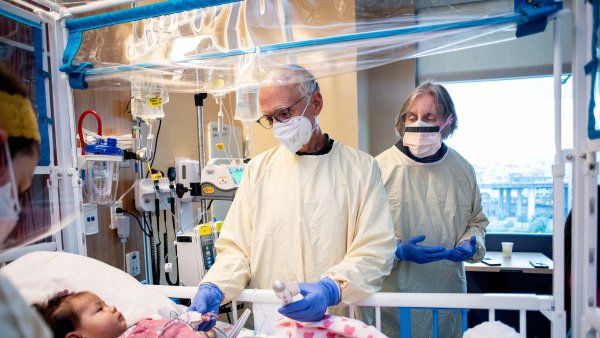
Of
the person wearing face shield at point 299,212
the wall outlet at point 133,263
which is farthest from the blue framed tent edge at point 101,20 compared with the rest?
the wall outlet at point 133,263

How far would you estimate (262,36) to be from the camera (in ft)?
5.26

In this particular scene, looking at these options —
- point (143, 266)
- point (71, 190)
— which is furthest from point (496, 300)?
point (143, 266)

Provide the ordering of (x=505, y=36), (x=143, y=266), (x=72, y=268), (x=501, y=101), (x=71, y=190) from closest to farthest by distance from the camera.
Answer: (x=505, y=36)
(x=72, y=268)
(x=71, y=190)
(x=143, y=266)
(x=501, y=101)

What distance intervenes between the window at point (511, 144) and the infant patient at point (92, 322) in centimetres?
311

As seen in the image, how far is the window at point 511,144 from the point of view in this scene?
11.9ft

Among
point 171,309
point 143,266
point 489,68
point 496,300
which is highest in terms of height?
point 489,68

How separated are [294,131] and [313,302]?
25.9 inches

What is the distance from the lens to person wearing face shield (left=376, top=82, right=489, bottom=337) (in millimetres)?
1885

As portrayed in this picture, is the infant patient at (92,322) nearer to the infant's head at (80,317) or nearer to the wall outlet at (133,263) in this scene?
the infant's head at (80,317)

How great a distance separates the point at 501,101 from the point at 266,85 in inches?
119

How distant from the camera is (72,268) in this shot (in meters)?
1.64

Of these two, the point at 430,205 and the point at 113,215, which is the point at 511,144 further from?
the point at 113,215

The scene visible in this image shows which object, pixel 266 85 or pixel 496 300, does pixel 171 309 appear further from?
pixel 496 300

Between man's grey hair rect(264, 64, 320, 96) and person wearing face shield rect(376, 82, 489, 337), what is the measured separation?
0.63 meters
